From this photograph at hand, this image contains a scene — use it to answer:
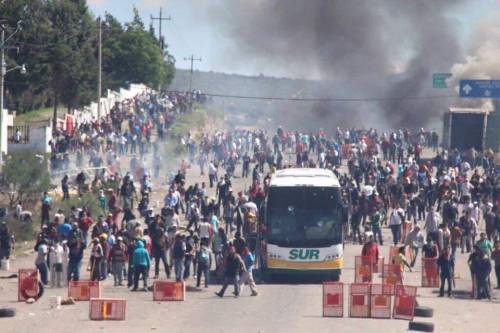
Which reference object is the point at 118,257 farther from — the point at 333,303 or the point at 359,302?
the point at 359,302

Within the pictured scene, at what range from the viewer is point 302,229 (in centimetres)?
3142

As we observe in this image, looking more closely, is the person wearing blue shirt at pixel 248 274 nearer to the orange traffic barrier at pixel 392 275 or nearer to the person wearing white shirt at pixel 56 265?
the orange traffic barrier at pixel 392 275

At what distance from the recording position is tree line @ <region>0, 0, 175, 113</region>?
214 feet

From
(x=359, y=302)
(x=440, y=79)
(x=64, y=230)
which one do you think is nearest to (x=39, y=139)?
(x=64, y=230)

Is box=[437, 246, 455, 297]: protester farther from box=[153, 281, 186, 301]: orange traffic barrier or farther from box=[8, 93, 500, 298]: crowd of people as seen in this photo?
box=[153, 281, 186, 301]: orange traffic barrier

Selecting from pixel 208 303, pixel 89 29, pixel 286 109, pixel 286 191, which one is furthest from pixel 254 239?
pixel 286 109

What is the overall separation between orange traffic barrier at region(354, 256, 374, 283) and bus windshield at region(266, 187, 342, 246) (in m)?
0.69

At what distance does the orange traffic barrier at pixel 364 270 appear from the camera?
30844mm

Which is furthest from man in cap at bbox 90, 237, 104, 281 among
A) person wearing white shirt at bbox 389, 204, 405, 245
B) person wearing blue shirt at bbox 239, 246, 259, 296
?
person wearing white shirt at bbox 389, 204, 405, 245

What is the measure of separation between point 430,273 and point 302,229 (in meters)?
2.98

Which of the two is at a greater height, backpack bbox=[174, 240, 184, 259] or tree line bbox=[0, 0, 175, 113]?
tree line bbox=[0, 0, 175, 113]

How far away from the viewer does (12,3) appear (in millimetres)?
64875

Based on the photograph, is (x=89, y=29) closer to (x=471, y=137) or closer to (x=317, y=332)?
(x=471, y=137)

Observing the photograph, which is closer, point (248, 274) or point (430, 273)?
point (248, 274)
